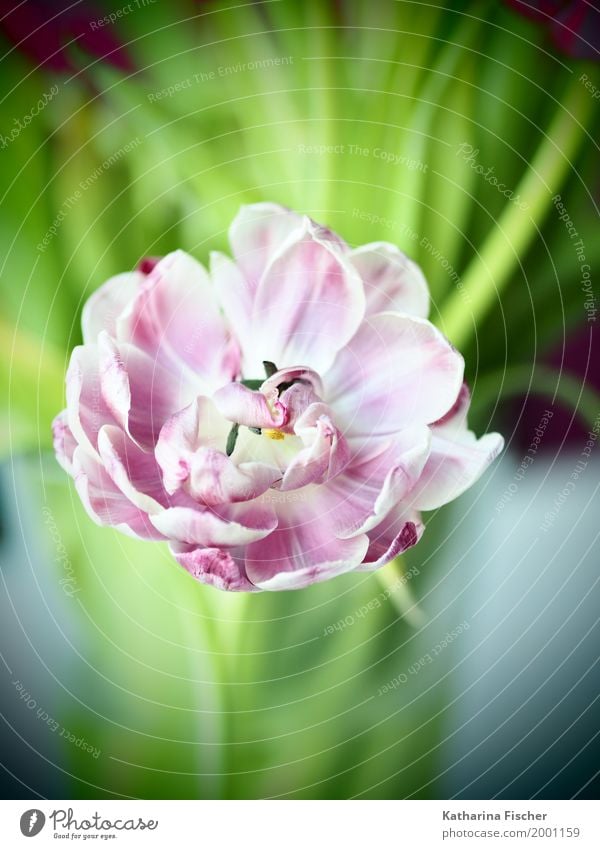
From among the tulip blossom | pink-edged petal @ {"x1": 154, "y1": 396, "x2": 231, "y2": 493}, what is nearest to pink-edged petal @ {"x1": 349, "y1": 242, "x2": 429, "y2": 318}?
the tulip blossom

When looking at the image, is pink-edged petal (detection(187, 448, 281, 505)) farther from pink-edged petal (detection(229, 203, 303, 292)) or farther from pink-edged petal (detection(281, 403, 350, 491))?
pink-edged petal (detection(229, 203, 303, 292))

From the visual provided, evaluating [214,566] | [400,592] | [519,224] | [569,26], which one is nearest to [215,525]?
[214,566]

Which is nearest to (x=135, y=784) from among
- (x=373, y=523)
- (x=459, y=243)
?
(x=373, y=523)

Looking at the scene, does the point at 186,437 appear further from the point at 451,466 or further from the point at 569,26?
the point at 569,26

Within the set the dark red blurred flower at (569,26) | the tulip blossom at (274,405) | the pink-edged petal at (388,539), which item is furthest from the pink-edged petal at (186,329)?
the dark red blurred flower at (569,26)
